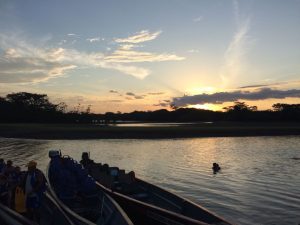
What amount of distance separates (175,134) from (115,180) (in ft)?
177

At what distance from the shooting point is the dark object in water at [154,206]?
11067 mm

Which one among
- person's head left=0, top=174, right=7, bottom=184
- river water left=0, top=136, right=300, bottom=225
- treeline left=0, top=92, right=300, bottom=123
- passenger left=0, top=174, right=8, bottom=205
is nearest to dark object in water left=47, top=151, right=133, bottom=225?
passenger left=0, top=174, right=8, bottom=205

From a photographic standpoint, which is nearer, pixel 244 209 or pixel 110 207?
pixel 110 207

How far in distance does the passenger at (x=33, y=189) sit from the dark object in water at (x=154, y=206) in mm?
3077

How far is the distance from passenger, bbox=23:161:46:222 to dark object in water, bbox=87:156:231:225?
3.08 metres

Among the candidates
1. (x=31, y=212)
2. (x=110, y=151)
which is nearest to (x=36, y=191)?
(x=31, y=212)

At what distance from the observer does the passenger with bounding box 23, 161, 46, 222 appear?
38.1ft

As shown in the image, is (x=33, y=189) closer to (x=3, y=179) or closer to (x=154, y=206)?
(x=3, y=179)

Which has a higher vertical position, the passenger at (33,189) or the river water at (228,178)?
the passenger at (33,189)

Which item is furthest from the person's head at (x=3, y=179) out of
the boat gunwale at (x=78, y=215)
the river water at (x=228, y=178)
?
the river water at (x=228, y=178)

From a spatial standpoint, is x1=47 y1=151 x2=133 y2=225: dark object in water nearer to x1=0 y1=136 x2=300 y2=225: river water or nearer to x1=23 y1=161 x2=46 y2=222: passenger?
x1=23 y1=161 x2=46 y2=222: passenger

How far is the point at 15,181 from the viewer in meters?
12.7

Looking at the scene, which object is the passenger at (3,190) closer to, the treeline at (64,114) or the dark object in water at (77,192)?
the dark object in water at (77,192)

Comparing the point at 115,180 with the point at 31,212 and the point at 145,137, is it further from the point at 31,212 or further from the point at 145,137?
the point at 145,137
